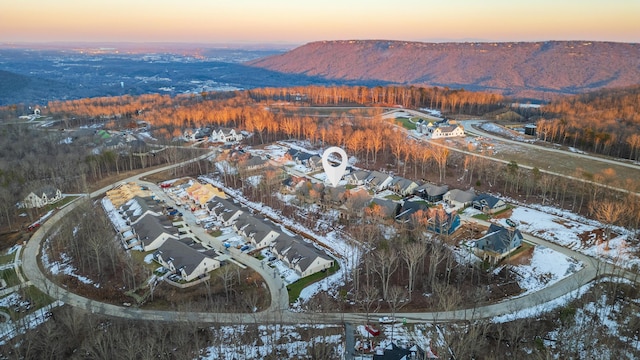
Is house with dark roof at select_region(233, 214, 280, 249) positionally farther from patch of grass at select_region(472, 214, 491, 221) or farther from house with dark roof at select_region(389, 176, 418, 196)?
patch of grass at select_region(472, 214, 491, 221)

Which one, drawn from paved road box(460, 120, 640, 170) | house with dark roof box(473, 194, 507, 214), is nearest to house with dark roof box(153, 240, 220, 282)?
house with dark roof box(473, 194, 507, 214)

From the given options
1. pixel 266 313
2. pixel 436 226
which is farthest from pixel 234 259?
pixel 436 226

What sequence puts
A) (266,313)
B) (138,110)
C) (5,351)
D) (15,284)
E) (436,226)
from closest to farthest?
(5,351) < (266,313) < (15,284) < (436,226) < (138,110)

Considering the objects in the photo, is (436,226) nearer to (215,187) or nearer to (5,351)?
(215,187)

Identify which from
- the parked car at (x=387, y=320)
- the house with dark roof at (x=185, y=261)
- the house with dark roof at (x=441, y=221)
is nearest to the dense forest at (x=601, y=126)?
the house with dark roof at (x=441, y=221)

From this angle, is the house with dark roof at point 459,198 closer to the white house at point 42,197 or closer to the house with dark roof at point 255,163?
the house with dark roof at point 255,163
